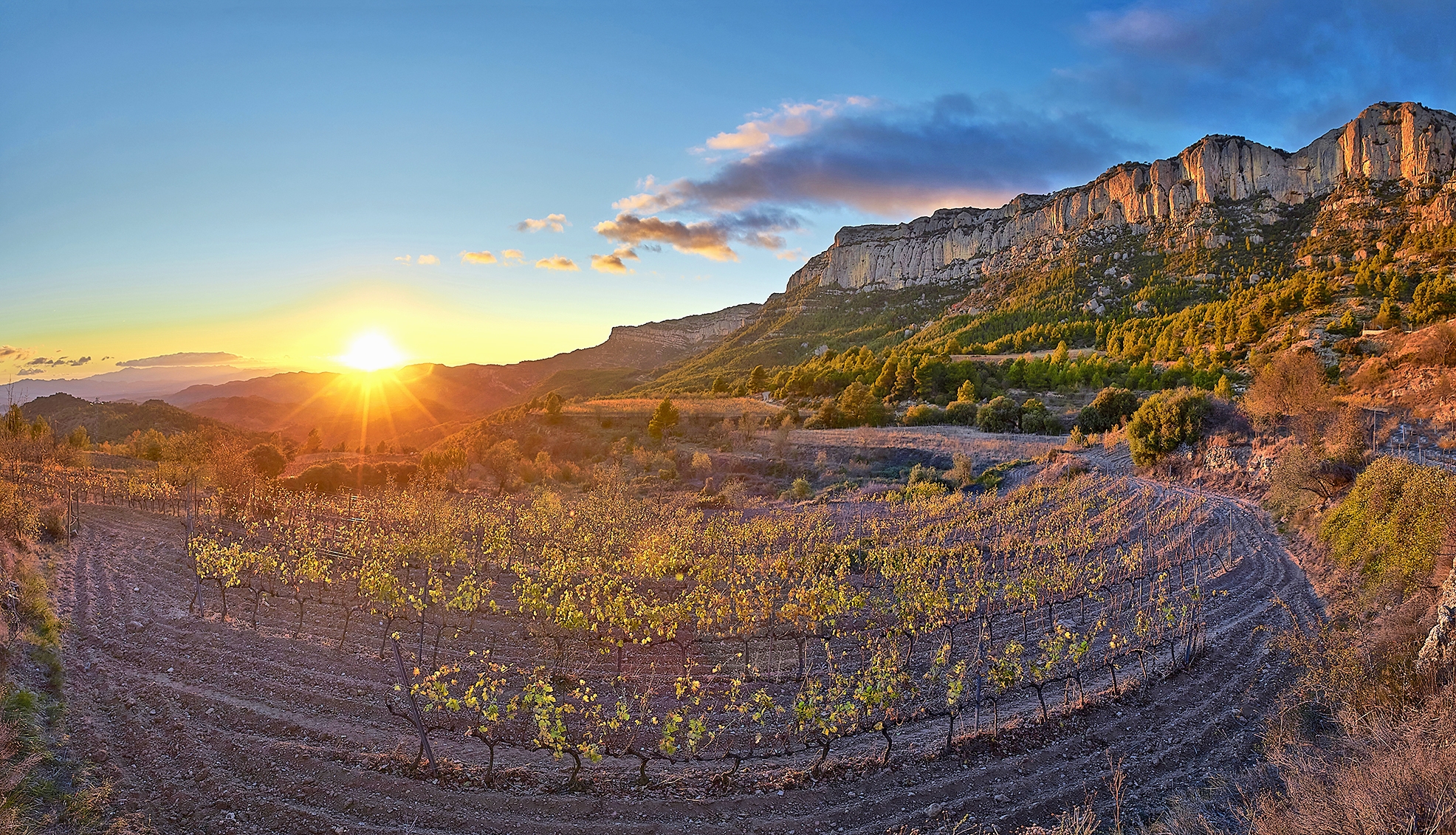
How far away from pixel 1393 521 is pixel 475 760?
21749 mm

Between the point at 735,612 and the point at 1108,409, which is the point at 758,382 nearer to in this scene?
the point at 1108,409

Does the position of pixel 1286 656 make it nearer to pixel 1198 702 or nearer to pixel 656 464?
pixel 1198 702

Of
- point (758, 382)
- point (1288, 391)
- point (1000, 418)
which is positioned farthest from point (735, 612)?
point (758, 382)

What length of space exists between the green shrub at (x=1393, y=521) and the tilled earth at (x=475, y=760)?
12.3ft

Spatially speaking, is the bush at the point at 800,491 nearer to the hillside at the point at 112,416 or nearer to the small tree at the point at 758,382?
the small tree at the point at 758,382

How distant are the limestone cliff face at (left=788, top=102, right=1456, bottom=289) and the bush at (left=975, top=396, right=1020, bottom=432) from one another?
103054 millimetres

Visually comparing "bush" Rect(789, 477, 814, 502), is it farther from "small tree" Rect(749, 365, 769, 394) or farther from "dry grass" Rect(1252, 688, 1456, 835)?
"small tree" Rect(749, 365, 769, 394)

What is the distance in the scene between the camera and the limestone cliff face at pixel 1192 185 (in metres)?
113

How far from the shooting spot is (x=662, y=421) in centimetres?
5856

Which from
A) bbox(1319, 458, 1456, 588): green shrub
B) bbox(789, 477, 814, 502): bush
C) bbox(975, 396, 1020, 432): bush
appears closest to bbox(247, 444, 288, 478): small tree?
bbox(789, 477, 814, 502): bush

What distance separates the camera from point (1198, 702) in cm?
1230

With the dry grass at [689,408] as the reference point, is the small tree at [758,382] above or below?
above

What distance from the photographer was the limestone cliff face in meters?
113

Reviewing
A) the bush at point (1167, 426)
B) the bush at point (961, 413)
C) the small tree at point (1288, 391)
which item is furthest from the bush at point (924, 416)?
the small tree at point (1288, 391)
